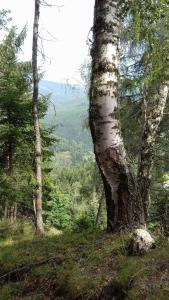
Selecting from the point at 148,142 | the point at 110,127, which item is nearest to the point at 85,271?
the point at 110,127

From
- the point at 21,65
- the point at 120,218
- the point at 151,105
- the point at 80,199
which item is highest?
the point at 21,65

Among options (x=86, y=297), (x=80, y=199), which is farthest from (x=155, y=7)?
(x=80, y=199)

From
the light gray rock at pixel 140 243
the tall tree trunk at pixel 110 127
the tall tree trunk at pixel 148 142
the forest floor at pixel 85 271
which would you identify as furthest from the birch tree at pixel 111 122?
the tall tree trunk at pixel 148 142

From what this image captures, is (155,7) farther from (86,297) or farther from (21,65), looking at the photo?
(21,65)

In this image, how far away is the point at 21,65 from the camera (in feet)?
78.5

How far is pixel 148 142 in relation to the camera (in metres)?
8.42

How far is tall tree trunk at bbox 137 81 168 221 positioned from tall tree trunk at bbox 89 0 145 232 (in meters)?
1.92

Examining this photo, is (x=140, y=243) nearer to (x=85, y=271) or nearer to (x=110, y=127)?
(x=85, y=271)

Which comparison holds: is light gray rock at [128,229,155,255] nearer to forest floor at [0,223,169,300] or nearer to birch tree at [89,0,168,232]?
forest floor at [0,223,169,300]

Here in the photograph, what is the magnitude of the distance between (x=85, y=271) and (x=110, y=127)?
2.12 metres

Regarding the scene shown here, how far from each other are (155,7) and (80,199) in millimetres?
105266

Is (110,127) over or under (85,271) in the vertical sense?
over

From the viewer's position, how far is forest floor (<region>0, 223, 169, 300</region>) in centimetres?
452

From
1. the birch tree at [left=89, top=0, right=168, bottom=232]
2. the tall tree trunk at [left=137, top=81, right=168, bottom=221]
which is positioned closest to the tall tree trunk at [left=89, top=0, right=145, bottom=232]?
the birch tree at [left=89, top=0, right=168, bottom=232]
